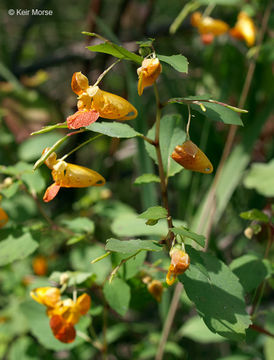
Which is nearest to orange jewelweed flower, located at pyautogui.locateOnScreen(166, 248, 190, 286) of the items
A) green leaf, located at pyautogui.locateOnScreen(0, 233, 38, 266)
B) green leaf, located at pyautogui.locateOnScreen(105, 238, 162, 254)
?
green leaf, located at pyautogui.locateOnScreen(105, 238, 162, 254)

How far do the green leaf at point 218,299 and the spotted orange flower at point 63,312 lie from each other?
7.7 inches

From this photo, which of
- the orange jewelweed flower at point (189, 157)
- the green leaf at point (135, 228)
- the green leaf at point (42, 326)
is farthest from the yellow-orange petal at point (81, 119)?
the green leaf at point (42, 326)

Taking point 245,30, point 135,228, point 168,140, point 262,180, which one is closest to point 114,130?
point 168,140

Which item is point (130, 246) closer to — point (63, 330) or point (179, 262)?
point (179, 262)

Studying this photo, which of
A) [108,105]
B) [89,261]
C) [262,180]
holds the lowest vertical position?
[89,261]

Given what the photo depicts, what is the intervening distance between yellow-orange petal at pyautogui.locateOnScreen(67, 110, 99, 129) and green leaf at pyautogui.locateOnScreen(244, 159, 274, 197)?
61 centimetres

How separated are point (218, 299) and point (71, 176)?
0.23 meters

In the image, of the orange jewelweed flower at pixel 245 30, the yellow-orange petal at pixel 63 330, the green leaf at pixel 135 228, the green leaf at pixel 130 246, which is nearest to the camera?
the green leaf at pixel 130 246

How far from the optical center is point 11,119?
163 cm

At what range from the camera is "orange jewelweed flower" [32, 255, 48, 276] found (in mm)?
1266

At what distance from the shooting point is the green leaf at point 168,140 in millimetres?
616

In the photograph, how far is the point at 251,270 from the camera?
0.64 m

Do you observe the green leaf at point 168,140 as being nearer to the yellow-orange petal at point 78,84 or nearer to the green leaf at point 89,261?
the yellow-orange petal at point 78,84

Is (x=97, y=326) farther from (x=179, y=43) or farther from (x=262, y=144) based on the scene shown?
(x=179, y=43)
